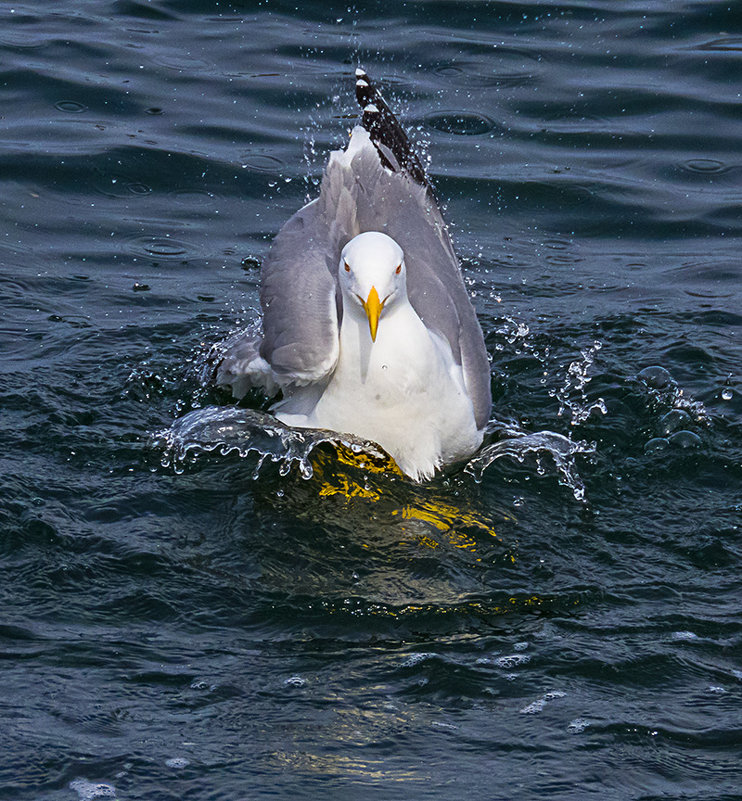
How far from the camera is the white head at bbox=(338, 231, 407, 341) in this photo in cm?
450

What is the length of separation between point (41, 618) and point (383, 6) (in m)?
7.70

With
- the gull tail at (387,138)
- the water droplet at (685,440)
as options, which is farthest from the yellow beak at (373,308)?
the gull tail at (387,138)

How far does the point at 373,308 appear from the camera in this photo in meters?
4.48

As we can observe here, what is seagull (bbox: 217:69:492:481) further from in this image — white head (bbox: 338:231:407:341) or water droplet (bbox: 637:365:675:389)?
water droplet (bbox: 637:365:675:389)

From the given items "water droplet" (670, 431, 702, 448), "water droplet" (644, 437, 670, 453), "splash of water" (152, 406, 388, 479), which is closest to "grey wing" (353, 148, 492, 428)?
"splash of water" (152, 406, 388, 479)

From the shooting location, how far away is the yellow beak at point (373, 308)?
446cm

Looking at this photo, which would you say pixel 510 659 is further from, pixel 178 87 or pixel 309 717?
pixel 178 87

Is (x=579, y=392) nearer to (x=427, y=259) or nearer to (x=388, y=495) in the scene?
Answer: (x=427, y=259)

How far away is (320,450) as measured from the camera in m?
5.11

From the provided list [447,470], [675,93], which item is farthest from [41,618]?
[675,93]

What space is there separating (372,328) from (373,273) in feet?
0.63

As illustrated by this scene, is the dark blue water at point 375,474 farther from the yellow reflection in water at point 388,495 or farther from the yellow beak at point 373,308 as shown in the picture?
the yellow beak at point 373,308

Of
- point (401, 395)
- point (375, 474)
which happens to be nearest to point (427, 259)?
point (401, 395)

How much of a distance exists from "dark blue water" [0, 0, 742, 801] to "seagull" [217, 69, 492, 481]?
0.24 meters
